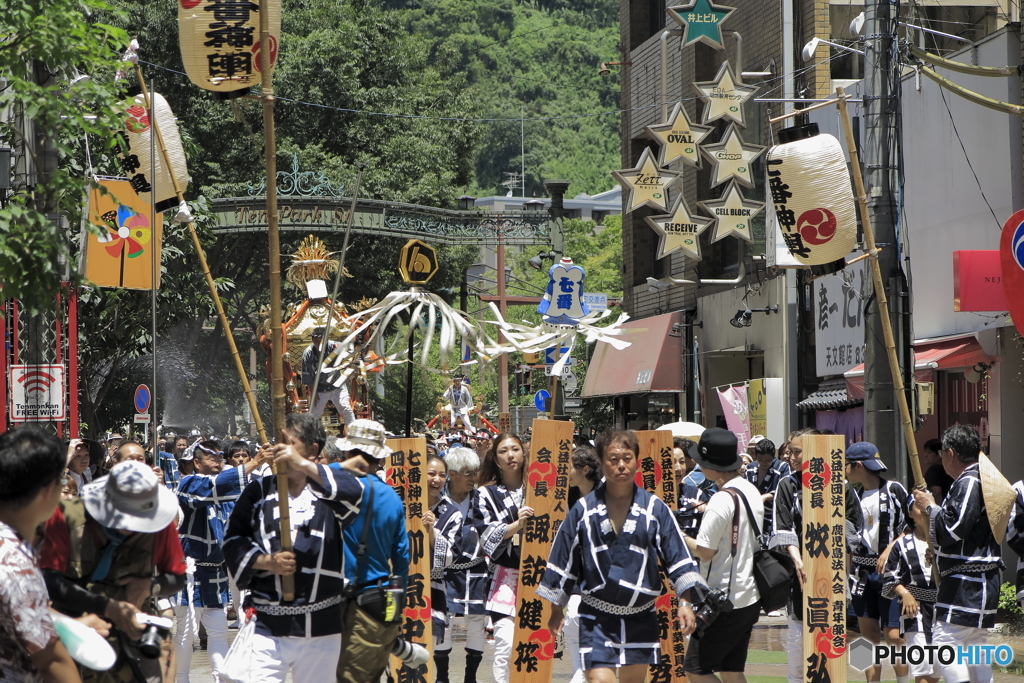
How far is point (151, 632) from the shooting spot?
4.48m

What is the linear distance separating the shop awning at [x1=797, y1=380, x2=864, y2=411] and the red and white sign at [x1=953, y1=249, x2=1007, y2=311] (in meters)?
4.33

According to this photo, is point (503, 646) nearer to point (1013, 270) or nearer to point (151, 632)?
point (151, 632)

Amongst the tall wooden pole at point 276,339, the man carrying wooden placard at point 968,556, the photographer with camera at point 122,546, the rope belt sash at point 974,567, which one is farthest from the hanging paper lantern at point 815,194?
the photographer with camera at point 122,546

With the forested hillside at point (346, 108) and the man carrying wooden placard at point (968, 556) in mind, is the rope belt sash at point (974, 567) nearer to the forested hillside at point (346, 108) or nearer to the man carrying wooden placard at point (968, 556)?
the man carrying wooden placard at point (968, 556)

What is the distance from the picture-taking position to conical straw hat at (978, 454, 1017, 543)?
24.8 feet

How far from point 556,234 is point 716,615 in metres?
19.4

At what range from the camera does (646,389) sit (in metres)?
26.3

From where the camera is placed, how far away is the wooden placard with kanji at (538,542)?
8.68 m

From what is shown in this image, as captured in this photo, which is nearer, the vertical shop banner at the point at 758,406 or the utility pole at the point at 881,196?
the utility pole at the point at 881,196

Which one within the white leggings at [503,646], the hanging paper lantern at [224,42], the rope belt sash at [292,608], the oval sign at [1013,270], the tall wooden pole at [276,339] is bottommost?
the white leggings at [503,646]

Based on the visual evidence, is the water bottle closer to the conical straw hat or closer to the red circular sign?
the conical straw hat

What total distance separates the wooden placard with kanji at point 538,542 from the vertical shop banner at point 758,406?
13293 mm

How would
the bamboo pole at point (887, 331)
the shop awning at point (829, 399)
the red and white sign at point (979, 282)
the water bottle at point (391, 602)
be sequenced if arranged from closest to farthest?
the water bottle at point (391, 602), the bamboo pole at point (887, 331), the red and white sign at point (979, 282), the shop awning at point (829, 399)

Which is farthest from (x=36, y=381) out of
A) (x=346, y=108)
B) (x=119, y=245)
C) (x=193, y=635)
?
(x=346, y=108)
